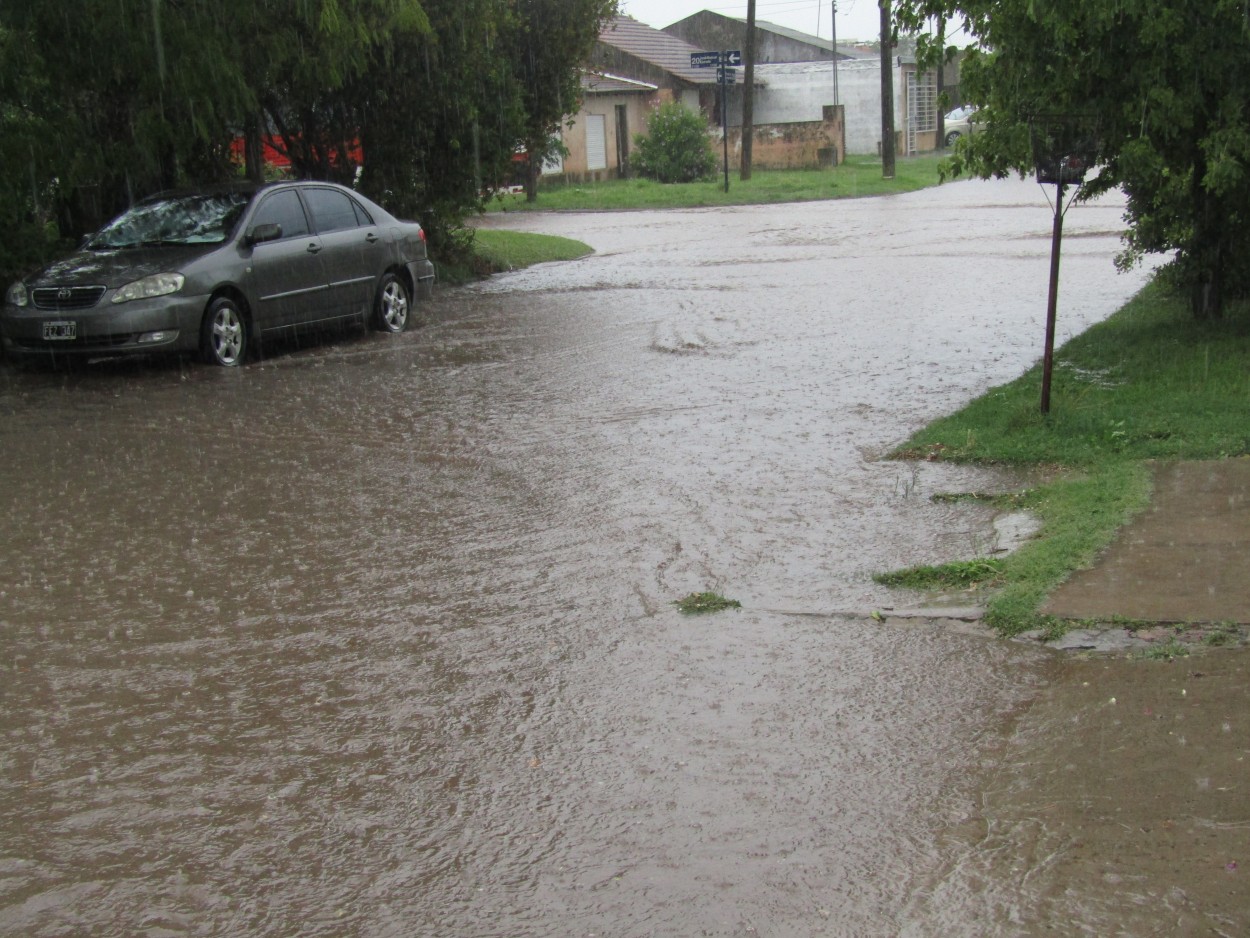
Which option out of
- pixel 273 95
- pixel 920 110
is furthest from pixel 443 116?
pixel 920 110

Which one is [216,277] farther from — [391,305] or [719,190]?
[719,190]

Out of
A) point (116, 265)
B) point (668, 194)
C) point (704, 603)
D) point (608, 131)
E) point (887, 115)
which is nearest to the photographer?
point (704, 603)

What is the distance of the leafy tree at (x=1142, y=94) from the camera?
9914mm

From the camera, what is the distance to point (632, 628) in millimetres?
6031

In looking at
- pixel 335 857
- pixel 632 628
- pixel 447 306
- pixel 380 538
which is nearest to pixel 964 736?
pixel 632 628

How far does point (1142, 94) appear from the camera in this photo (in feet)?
34.1

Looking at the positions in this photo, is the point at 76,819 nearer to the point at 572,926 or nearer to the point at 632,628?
the point at 572,926

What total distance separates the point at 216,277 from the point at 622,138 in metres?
38.1

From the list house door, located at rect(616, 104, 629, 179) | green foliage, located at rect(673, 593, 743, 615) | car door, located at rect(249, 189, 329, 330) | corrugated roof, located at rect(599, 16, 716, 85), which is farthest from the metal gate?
green foliage, located at rect(673, 593, 743, 615)

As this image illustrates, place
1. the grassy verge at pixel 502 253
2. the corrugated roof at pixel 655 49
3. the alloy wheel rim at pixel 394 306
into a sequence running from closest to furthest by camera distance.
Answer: the alloy wheel rim at pixel 394 306 → the grassy verge at pixel 502 253 → the corrugated roof at pixel 655 49

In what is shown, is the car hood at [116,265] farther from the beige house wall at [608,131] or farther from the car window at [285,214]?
the beige house wall at [608,131]

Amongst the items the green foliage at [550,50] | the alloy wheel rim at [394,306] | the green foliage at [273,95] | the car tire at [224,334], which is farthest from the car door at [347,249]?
the green foliage at [550,50]

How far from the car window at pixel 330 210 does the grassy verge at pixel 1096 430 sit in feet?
22.5

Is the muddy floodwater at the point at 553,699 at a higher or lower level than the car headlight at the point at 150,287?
lower
